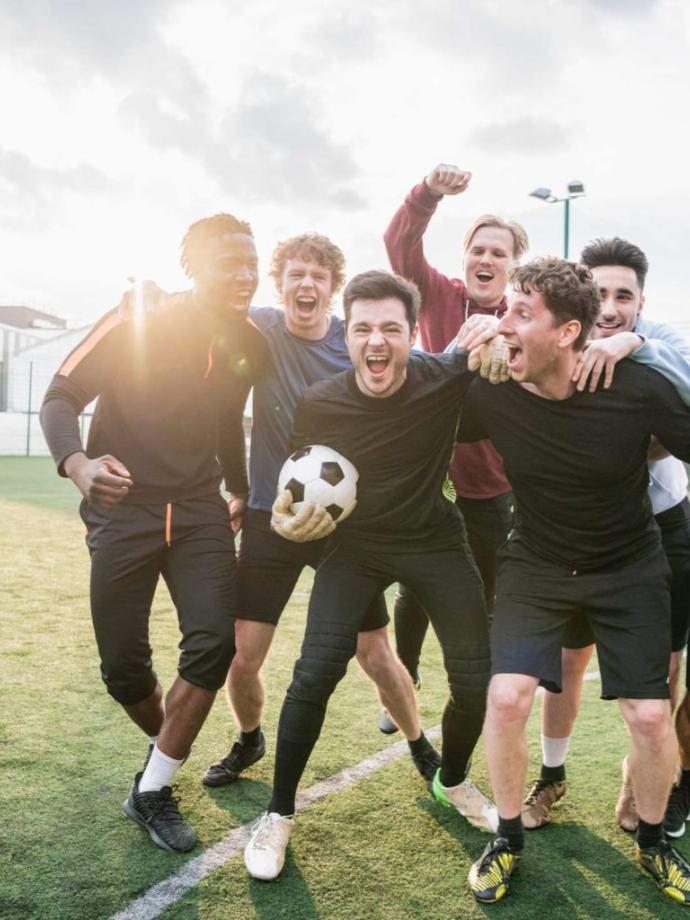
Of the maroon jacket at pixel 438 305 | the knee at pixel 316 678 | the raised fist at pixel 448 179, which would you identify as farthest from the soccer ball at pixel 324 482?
the raised fist at pixel 448 179

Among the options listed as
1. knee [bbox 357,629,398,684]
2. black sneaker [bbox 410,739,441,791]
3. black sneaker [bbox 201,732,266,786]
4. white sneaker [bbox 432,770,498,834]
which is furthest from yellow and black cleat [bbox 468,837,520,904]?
black sneaker [bbox 201,732,266,786]

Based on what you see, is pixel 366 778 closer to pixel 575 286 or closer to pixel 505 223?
pixel 575 286

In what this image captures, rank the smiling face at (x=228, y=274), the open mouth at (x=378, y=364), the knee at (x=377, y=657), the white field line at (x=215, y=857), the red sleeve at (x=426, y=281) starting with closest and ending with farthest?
the white field line at (x=215, y=857), the open mouth at (x=378, y=364), the smiling face at (x=228, y=274), the knee at (x=377, y=657), the red sleeve at (x=426, y=281)

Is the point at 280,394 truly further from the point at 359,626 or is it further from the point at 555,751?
the point at 555,751

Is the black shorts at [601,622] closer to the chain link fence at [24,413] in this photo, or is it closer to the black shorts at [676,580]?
the black shorts at [676,580]

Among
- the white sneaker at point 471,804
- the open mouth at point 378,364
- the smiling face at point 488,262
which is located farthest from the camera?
the smiling face at point 488,262

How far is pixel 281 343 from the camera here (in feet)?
14.4

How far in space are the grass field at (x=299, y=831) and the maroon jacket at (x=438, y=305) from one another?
5.15 feet

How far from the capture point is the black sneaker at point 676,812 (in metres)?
3.74

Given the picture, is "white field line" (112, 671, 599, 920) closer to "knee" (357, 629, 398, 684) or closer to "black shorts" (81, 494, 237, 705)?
"knee" (357, 629, 398, 684)

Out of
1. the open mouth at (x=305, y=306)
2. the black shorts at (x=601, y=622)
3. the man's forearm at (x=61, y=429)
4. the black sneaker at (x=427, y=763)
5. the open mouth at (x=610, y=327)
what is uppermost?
the open mouth at (x=305, y=306)

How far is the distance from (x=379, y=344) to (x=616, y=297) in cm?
116

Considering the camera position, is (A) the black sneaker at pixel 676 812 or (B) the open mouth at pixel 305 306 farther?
(B) the open mouth at pixel 305 306

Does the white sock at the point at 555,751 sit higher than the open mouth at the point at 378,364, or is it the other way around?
the open mouth at the point at 378,364
